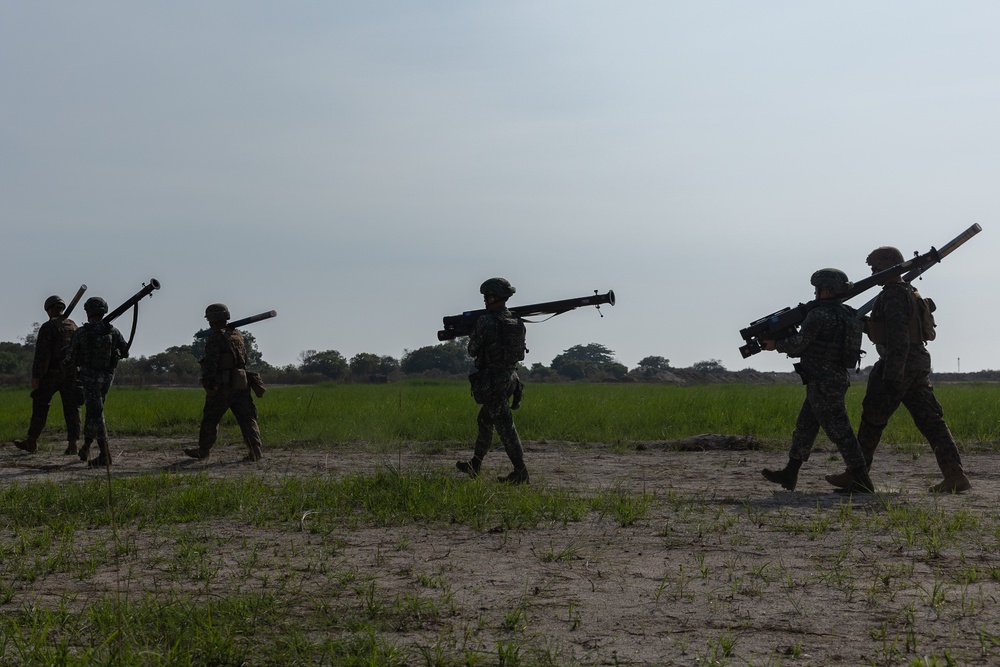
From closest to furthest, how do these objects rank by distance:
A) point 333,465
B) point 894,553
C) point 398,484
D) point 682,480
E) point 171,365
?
point 894,553, point 398,484, point 682,480, point 333,465, point 171,365

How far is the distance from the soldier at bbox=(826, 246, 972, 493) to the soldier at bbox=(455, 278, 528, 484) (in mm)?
2614

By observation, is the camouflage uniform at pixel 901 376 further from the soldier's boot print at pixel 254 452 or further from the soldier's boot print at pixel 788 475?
the soldier's boot print at pixel 254 452

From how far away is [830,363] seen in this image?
734cm

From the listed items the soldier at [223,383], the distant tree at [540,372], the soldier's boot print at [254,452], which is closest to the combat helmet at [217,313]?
the soldier at [223,383]

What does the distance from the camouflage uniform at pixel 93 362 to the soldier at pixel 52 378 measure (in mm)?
1017

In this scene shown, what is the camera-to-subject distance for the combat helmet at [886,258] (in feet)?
25.4

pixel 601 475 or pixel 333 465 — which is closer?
pixel 601 475

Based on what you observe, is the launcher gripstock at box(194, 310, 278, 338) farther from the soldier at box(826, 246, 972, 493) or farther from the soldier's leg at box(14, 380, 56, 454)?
the soldier at box(826, 246, 972, 493)

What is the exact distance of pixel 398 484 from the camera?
6.81m

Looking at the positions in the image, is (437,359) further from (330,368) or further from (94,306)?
(94,306)

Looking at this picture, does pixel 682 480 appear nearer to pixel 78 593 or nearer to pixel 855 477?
pixel 855 477

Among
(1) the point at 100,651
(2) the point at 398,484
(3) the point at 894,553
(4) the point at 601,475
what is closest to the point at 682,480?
(4) the point at 601,475

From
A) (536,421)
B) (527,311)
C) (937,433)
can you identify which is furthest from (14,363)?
(937,433)

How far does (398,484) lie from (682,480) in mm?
2865
